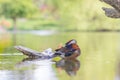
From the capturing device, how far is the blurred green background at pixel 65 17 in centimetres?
4934

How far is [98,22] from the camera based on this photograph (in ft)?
165

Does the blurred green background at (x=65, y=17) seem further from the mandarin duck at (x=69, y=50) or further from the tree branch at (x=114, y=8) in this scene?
the tree branch at (x=114, y=8)

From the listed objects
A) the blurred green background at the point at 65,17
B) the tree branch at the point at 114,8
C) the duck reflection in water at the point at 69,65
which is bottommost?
the blurred green background at the point at 65,17

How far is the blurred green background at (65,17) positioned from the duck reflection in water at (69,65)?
2556 centimetres

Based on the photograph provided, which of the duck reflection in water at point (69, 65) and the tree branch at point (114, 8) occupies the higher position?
the tree branch at point (114, 8)

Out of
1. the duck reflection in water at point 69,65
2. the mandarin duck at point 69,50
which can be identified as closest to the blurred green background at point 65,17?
the mandarin duck at point 69,50

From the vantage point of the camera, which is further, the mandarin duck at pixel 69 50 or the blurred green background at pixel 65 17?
the blurred green background at pixel 65 17

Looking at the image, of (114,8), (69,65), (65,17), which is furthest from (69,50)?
(65,17)

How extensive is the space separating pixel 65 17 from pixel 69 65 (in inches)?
1343

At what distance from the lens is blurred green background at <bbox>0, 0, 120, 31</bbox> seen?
1943 inches

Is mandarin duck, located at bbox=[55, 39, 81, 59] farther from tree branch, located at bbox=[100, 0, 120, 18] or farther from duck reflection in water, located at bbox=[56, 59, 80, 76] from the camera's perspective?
tree branch, located at bbox=[100, 0, 120, 18]

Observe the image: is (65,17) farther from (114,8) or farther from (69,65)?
(114,8)

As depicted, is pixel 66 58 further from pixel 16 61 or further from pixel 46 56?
pixel 16 61

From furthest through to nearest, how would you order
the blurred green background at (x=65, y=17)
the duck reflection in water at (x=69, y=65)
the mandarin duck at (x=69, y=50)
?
the blurred green background at (x=65, y=17), the mandarin duck at (x=69, y=50), the duck reflection in water at (x=69, y=65)
